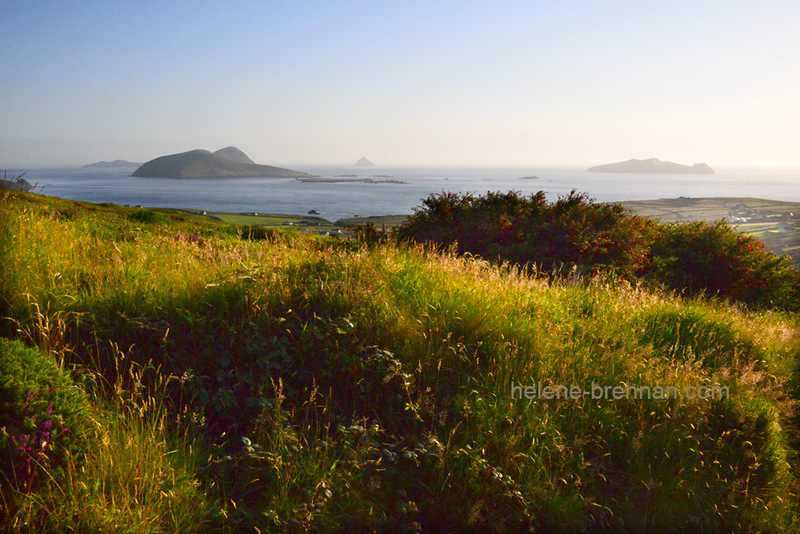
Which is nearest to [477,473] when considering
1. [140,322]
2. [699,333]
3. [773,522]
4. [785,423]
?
[773,522]

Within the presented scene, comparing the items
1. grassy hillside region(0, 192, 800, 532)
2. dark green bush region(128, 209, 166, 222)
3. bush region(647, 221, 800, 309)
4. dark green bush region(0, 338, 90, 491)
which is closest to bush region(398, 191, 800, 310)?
bush region(647, 221, 800, 309)

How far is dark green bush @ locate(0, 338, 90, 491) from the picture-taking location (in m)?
2.77

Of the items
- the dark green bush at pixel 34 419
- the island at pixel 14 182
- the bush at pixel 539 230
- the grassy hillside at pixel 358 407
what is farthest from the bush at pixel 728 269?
the island at pixel 14 182

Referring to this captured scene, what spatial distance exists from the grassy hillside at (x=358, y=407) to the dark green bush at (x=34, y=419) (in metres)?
0.02

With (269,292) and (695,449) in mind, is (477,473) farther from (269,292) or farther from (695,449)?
(269,292)

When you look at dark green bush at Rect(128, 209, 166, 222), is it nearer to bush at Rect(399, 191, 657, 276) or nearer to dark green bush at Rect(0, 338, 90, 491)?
bush at Rect(399, 191, 657, 276)

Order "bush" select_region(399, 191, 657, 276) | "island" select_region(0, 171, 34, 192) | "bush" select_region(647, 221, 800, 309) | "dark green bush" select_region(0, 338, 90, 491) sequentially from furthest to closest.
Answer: "bush" select_region(647, 221, 800, 309), "bush" select_region(399, 191, 657, 276), "island" select_region(0, 171, 34, 192), "dark green bush" select_region(0, 338, 90, 491)

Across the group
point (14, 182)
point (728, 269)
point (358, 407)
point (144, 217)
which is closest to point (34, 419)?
point (358, 407)

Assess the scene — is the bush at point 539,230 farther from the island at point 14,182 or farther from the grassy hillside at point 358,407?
the island at point 14,182

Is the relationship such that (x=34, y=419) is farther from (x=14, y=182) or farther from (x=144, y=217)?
(x=144, y=217)

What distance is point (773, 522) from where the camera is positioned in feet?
11.9

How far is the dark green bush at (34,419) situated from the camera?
9.09ft

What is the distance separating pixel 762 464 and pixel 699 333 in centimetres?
266

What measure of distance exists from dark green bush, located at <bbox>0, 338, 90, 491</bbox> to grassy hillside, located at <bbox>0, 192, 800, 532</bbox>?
2cm
